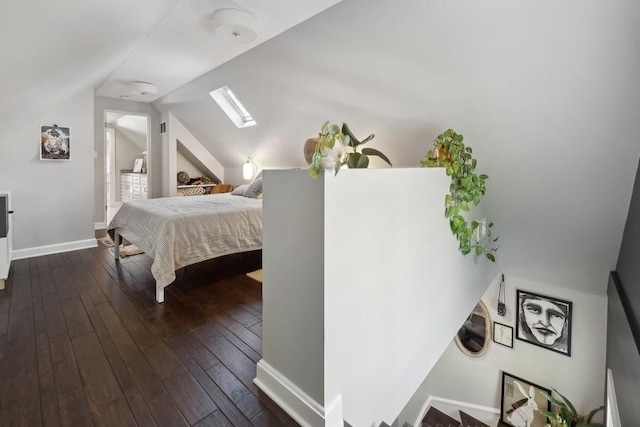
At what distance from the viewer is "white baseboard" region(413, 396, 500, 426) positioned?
3596 millimetres

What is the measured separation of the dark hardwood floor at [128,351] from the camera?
135 centimetres

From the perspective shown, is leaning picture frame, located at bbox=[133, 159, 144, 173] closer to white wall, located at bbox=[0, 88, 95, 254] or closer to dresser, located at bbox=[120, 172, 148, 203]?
dresser, located at bbox=[120, 172, 148, 203]

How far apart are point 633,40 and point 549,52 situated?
0.32 metres

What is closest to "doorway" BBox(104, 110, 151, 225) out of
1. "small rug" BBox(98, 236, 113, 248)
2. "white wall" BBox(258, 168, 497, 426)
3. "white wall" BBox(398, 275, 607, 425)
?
"small rug" BBox(98, 236, 113, 248)

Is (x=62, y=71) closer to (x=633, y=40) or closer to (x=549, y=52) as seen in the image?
Result: (x=549, y=52)

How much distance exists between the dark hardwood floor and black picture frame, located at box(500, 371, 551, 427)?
3134 millimetres

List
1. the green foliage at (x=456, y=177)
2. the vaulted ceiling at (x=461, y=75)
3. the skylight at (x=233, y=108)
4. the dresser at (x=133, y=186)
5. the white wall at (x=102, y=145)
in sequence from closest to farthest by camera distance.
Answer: the vaulted ceiling at (x=461, y=75)
the green foliage at (x=456, y=177)
the skylight at (x=233, y=108)
the white wall at (x=102, y=145)
the dresser at (x=133, y=186)

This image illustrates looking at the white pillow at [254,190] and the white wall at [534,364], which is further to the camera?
the white pillow at [254,190]

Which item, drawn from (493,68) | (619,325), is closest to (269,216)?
(493,68)

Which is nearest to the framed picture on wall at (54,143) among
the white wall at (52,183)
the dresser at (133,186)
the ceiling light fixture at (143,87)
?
the white wall at (52,183)

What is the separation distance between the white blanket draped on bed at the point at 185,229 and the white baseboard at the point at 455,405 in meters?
3.23

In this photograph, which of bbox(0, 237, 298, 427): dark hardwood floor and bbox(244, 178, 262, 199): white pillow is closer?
bbox(0, 237, 298, 427): dark hardwood floor

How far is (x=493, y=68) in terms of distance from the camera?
73.0 inches

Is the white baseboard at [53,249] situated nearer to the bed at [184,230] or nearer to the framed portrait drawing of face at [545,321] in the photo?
the bed at [184,230]
